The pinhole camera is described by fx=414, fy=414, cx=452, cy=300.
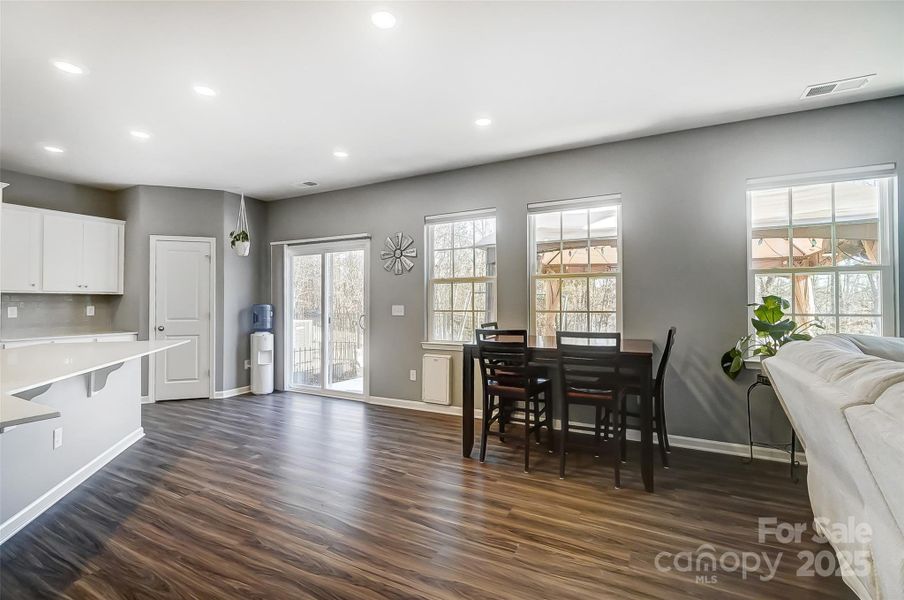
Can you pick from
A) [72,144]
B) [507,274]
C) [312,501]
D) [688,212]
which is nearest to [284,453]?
[312,501]

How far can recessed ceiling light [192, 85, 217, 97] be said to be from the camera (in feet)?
9.37

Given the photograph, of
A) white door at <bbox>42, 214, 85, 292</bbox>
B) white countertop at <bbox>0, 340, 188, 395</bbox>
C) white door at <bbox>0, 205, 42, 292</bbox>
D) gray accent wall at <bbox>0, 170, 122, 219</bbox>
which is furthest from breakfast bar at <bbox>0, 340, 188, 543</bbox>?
gray accent wall at <bbox>0, 170, 122, 219</bbox>

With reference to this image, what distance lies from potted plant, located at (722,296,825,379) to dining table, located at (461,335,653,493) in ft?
2.07

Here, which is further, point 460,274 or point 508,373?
point 460,274

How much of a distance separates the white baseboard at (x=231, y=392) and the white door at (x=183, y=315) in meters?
0.13

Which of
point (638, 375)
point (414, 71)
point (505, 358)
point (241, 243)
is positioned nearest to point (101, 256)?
point (241, 243)

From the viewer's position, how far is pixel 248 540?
6.95ft

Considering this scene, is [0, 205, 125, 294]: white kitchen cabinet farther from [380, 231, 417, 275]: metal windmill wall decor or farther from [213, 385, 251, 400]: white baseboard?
[380, 231, 417, 275]: metal windmill wall decor

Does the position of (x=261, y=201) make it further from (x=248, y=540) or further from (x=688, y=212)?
(x=688, y=212)

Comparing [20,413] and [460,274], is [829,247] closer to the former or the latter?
[460,274]

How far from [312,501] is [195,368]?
12.2ft

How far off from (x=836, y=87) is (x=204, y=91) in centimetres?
439

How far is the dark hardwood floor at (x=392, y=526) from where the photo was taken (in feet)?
5.83

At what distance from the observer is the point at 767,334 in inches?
117
